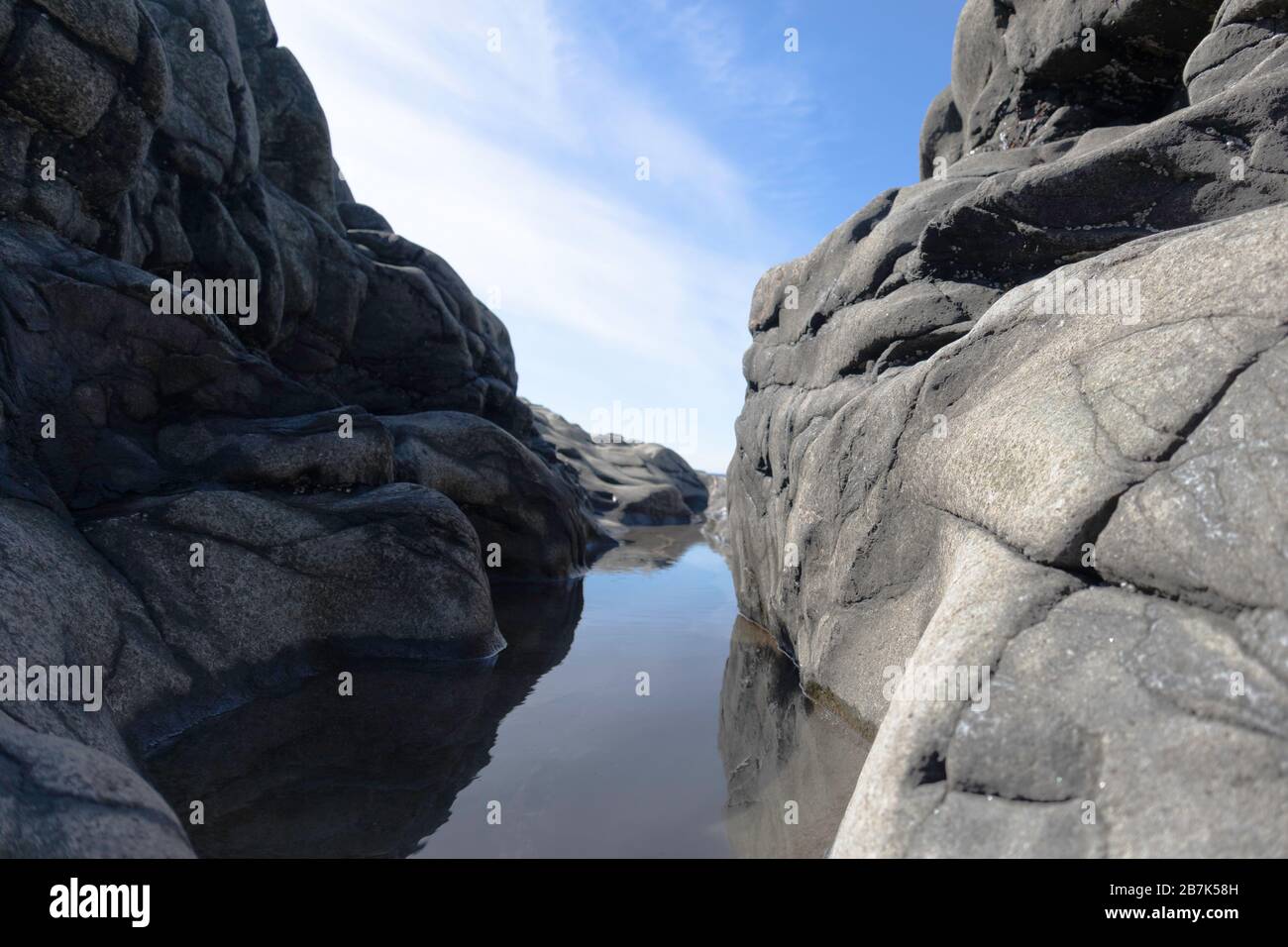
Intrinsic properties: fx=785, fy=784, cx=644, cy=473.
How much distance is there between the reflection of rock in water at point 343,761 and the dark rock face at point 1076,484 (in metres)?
2.74

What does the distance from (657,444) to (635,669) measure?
136ft

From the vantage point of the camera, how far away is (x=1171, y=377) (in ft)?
12.6

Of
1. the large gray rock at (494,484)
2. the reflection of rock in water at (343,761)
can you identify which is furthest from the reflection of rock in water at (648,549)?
the reflection of rock in water at (343,761)

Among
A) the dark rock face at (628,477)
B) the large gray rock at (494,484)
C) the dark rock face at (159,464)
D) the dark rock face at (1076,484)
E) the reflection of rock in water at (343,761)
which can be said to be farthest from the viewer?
the dark rock face at (628,477)

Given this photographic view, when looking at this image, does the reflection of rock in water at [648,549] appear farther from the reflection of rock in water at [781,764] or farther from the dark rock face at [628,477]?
the reflection of rock in water at [781,764]

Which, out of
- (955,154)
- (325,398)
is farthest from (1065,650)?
(955,154)

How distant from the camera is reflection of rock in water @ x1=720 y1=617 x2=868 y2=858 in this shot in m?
4.56

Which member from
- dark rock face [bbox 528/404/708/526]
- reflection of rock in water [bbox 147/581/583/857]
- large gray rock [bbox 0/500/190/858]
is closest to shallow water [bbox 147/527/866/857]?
reflection of rock in water [bbox 147/581/583/857]

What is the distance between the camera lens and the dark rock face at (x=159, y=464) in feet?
16.3

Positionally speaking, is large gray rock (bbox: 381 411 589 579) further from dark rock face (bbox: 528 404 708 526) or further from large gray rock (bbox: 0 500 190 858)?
dark rock face (bbox: 528 404 708 526)

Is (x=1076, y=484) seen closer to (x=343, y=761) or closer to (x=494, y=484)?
(x=343, y=761)

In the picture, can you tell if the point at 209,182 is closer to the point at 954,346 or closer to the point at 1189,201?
the point at 954,346

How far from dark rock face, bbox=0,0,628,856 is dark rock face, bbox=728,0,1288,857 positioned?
11.5 ft

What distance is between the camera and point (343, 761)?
5.37 metres
